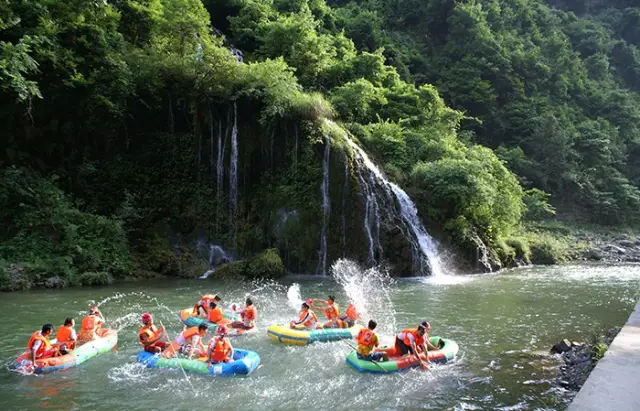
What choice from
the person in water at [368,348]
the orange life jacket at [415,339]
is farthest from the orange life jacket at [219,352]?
the orange life jacket at [415,339]

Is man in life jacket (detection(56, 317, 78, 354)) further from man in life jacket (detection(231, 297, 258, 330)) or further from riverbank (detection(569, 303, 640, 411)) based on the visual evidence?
riverbank (detection(569, 303, 640, 411))

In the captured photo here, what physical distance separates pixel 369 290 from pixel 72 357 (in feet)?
30.5

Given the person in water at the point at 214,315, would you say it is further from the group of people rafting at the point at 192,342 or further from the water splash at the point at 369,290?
the water splash at the point at 369,290

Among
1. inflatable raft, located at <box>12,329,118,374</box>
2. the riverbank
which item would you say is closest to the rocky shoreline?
the riverbank

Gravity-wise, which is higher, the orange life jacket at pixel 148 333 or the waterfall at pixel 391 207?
the waterfall at pixel 391 207

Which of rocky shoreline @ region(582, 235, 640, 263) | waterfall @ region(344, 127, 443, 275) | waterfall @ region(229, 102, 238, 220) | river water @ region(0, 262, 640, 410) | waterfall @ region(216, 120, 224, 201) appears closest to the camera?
river water @ region(0, 262, 640, 410)

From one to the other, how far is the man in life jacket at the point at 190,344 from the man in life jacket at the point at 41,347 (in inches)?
71.0

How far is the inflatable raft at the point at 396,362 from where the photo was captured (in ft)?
26.3

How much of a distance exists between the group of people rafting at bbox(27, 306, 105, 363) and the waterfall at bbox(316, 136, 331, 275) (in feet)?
32.1

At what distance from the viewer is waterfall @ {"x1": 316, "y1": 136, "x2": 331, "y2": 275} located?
18.4 m

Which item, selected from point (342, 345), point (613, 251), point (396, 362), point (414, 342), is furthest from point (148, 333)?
point (613, 251)

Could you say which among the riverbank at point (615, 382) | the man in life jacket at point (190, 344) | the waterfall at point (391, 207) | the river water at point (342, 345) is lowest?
the river water at point (342, 345)

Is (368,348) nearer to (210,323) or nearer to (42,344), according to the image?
(210,323)

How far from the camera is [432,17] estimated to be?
43.3 metres
